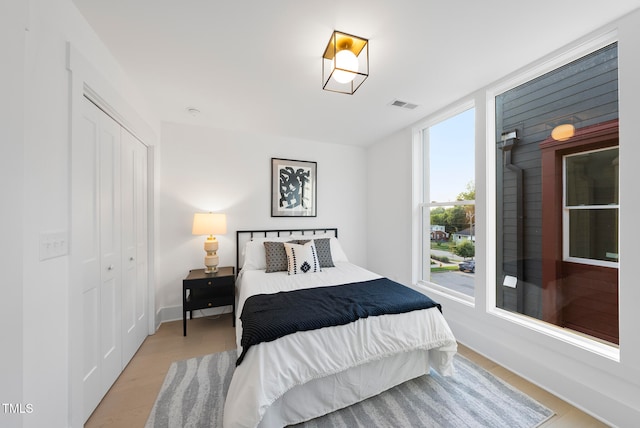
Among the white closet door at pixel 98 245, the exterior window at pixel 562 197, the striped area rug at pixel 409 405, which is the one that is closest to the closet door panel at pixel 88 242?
the white closet door at pixel 98 245

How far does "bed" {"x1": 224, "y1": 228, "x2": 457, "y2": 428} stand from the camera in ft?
4.32

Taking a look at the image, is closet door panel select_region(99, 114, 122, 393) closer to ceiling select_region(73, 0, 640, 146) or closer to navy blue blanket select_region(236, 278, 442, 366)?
ceiling select_region(73, 0, 640, 146)

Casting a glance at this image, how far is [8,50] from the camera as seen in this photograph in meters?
0.96

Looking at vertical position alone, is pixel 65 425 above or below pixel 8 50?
below

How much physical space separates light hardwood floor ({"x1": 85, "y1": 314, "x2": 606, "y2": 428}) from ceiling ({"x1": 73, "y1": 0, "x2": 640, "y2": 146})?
2.55 metres

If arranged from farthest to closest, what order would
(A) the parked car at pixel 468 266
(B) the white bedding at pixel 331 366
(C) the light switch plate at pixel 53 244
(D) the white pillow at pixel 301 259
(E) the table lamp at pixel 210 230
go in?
(E) the table lamp at pixel 210 230
(D) the white pillow at pixel 301 259
(A) the parked car at pixel 468 266
(B) the white bedding at pixel 331 366
(C) the light switch plate at pixel 53 244

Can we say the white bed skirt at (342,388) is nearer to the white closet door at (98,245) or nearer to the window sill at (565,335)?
the window sill at (565,335)

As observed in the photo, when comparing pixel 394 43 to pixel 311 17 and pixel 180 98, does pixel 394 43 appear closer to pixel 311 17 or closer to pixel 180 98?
pixel 311 17

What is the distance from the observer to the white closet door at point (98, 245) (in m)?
1.46

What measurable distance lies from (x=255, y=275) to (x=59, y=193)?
171 cm

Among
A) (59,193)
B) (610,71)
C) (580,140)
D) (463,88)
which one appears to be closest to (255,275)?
(59,193)

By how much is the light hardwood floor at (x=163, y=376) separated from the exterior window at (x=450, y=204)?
33.0 inches

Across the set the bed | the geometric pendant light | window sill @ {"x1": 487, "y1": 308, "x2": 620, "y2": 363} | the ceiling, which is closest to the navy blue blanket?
the bed

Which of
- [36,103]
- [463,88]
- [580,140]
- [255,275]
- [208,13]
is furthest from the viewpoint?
[255,275]
